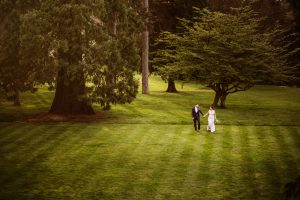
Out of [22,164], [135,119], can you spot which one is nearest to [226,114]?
[135,119]

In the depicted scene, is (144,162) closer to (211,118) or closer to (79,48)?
(211,118)

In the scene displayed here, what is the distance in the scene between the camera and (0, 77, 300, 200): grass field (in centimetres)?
1380

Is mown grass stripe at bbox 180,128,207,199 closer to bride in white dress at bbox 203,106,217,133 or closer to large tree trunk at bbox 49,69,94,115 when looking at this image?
bride in white dress at bbox 203,106,217,133

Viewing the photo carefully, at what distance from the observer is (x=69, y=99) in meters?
27.5

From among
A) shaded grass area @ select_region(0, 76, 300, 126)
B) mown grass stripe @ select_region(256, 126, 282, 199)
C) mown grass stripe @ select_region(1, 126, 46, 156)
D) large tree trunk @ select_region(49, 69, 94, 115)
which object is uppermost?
large tree trunk @ select_region(49, 69, 94, 115)

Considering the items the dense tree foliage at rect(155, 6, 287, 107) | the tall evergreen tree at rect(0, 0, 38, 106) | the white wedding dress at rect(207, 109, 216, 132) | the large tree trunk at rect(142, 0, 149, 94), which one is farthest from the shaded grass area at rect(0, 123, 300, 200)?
the large tree trunk at rect(142, 0, 149, 94)

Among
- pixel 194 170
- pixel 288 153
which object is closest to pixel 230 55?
pixel 288 153

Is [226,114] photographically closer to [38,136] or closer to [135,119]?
[135,119]

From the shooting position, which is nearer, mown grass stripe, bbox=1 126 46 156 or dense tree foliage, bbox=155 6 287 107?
mown grass stripe, bbox=1 126 46 156

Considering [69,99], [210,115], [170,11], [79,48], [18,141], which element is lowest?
[18,141]

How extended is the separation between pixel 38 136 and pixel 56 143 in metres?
1.90

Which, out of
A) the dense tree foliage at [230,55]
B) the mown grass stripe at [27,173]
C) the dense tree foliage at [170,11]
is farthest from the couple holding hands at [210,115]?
the dense tree foliage at [170,11]

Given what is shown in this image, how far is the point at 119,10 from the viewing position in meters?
26.5

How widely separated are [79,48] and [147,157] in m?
9.12
